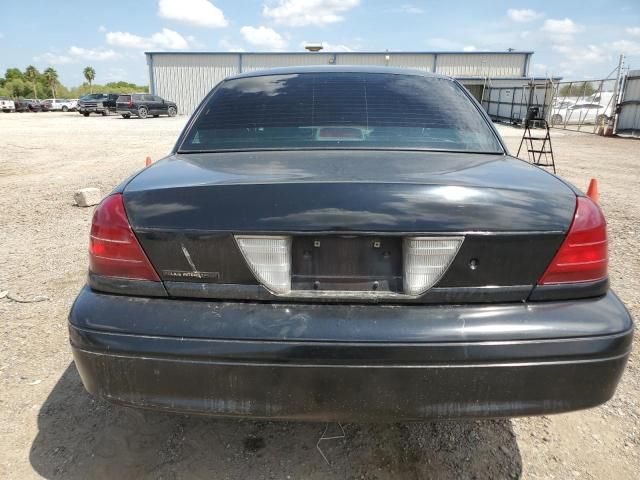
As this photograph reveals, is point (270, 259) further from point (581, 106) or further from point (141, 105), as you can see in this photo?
point (141, 105)

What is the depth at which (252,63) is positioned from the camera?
3897 cm

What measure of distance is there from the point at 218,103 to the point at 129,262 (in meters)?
1.27

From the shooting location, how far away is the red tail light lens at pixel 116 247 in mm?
1674

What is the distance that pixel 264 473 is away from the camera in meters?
1.99

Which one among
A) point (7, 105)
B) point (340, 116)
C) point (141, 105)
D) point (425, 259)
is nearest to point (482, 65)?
point (141, 105)

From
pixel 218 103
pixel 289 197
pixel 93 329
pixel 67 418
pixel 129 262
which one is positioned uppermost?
pixel 218 103

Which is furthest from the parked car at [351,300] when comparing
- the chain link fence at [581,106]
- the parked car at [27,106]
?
the parked car at [27,106]

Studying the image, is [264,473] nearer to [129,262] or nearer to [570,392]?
[129,262]

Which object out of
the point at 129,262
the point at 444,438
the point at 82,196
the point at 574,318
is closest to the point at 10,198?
the point at 82,196

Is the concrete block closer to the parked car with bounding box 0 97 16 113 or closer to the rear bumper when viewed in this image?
the rear bumper

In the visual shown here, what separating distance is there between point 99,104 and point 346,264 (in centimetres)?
4081

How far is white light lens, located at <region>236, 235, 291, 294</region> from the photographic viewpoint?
1590mm

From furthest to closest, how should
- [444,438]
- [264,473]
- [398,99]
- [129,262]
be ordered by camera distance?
[398,99] < [444,438] < [264,473] < [129,262]

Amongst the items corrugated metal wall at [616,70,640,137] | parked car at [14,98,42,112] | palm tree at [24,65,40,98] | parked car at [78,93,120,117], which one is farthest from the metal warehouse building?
palm tree at [24,65,40,98]
